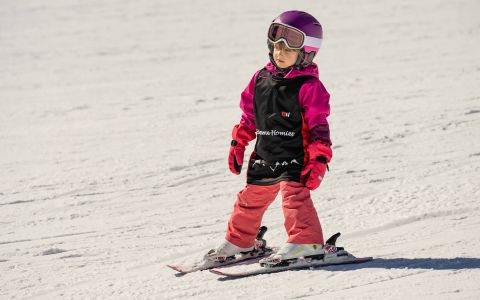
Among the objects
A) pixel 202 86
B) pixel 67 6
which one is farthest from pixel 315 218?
pixel 67 6

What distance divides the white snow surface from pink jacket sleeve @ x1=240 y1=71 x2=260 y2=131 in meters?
0.85

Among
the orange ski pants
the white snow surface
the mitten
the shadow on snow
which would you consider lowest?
the white snow surface

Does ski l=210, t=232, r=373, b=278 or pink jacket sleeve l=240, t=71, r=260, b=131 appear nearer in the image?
ski l=210, t=232, r=373, b=278

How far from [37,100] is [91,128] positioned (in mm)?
2003

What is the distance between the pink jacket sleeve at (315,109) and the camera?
13.6 ft

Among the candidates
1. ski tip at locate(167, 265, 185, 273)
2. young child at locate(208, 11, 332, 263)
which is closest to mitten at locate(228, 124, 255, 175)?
young child at locate(208, 11, 332, 263)

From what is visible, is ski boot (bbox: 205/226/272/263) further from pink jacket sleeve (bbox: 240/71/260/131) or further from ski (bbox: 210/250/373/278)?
pink jacket sleeve (bbox: 240/71/260/131)

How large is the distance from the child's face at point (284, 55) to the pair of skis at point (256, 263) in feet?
3.24

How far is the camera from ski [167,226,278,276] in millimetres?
4441

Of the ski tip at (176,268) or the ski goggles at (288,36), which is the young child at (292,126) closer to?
the ski goggles at (288,36)

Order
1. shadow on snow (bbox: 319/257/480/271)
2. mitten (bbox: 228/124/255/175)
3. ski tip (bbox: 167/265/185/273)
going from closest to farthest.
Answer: shadow on snow (bbox: 319/257/480/271)
ski tip (bbox: 167/265/185/273)
mitten (bbox: 228/124/255/175)

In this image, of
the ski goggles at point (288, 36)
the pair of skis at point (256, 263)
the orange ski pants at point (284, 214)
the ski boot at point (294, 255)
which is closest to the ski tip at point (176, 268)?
the pair of skis at point (256, 263)

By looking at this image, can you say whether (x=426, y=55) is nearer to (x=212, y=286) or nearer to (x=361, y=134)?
(x=361, y=134)

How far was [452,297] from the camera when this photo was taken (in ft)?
12.1
